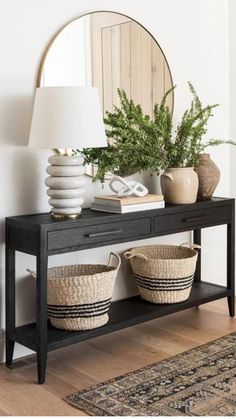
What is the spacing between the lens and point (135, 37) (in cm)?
323

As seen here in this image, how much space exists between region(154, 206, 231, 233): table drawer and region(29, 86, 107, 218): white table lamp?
52 cm

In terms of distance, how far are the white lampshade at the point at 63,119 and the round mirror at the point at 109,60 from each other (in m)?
0.28

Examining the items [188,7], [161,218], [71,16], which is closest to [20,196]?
[161,218]

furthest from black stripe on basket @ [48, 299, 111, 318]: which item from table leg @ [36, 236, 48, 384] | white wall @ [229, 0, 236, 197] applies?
white wall @ [229, 0, 236, 197]

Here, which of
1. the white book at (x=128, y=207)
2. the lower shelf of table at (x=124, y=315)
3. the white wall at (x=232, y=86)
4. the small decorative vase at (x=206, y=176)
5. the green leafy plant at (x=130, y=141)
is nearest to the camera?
the lower shelf of table at (x=124, y=315)

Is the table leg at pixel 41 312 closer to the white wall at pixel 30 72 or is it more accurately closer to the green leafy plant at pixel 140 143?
the white wall at pixel 30 72

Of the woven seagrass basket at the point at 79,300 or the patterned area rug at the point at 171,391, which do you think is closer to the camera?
the patterned area rug at the point at 171,391

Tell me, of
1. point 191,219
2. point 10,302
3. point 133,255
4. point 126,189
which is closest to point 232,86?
point 191,219

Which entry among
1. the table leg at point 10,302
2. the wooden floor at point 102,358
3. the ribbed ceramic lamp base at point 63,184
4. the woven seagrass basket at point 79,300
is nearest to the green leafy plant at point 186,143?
the ribbed ceramic lamp base at point 63,184

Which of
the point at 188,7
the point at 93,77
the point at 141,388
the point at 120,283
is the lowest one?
the point at 141,388

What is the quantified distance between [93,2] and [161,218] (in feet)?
3.88

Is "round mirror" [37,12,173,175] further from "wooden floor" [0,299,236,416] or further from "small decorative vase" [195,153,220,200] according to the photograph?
"wooden floor" [0,299,236,416]

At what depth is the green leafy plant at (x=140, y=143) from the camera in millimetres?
2994

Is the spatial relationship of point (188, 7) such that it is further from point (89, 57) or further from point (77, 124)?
point (77, 124)
